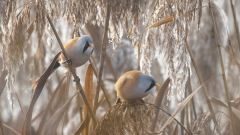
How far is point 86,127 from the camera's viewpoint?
0.85m

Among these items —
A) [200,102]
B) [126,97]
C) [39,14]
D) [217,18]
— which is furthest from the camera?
[200,102]

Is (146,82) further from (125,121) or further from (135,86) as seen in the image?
(125,121)

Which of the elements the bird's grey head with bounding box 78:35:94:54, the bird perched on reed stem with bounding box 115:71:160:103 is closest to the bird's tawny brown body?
the bird perched on reed stem with bounding box 115:71:160:103

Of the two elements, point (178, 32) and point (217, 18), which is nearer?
point (178, 32)

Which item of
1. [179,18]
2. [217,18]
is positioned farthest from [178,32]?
[217,18]

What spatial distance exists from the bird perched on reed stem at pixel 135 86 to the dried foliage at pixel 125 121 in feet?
0.21

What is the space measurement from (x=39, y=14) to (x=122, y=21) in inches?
11.1

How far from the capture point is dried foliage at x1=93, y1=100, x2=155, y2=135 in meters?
0.74

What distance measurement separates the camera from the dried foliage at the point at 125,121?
739 mm

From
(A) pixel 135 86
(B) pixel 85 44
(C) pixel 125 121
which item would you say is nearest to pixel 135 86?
(A) pixel 135 86

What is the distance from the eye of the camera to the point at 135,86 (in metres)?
0.83

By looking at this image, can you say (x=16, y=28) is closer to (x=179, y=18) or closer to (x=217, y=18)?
(x=179, y=18)

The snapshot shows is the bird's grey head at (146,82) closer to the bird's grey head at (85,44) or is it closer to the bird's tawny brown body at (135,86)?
the bird's tawny brown body at (135,86)

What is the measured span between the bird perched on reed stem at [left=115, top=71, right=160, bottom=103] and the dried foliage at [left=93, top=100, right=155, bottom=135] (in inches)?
2.5
